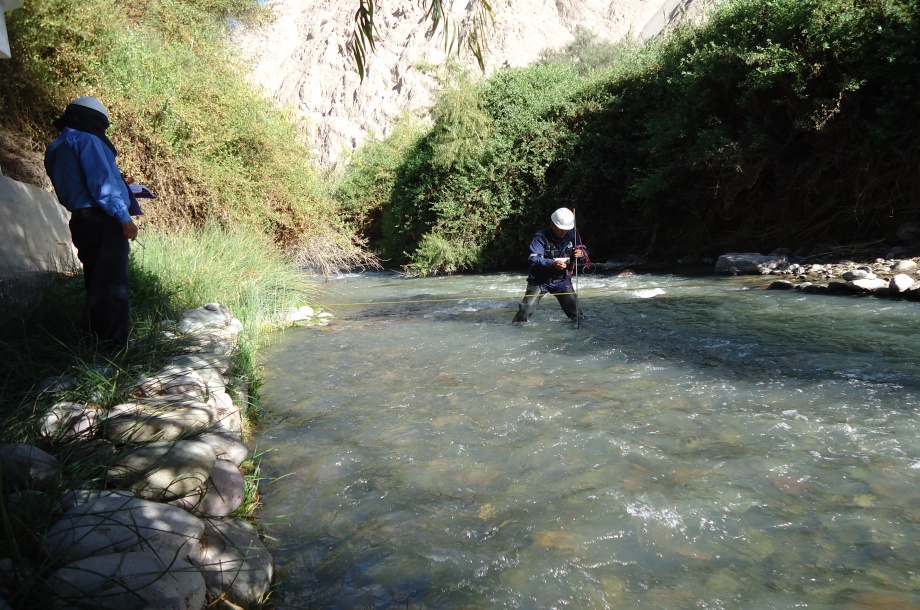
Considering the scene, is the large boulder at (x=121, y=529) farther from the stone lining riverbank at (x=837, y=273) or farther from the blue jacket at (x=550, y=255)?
the stone lining riverbank at (x=837, y=273)

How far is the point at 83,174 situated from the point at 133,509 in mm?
2672

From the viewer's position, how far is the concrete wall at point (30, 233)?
6.11 meters

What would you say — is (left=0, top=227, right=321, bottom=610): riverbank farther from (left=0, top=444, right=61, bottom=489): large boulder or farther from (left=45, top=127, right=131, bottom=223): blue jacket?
(left=45, top=127, right=131, bottom=223): blue jacket

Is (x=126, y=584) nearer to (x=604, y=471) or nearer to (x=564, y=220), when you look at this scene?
(x=604, y=471)

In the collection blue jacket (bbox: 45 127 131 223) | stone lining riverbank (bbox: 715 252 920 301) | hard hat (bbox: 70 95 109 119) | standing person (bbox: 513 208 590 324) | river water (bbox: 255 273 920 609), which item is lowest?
river water (bbox: 255 273 920 609)

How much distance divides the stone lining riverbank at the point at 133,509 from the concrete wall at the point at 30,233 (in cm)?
334

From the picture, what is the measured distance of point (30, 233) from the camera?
6.62 m

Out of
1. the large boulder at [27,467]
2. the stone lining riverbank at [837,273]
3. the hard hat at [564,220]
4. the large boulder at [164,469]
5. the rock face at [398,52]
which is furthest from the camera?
the rock face at [398,52]

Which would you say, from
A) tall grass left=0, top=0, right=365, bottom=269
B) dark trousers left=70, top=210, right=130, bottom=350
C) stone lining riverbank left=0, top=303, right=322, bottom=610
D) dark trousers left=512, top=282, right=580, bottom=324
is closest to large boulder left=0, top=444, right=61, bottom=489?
stone lining riverbank left=0, top=303, right=322, bottom=610

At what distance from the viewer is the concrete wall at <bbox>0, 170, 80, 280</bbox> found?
6.11 m

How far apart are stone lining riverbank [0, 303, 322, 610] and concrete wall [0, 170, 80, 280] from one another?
3.34m

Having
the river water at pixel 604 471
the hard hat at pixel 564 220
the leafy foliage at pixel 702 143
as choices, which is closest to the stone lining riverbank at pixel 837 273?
the leafy foliage at pixel 702 143

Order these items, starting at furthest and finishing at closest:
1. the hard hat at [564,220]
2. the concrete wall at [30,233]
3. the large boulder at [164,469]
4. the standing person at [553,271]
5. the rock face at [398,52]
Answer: the rock face at [398,52] → the standing person at [553,271] → the hard hat at [564,220] → the concrete wall at [30,233] → the large boulder at [164,469]

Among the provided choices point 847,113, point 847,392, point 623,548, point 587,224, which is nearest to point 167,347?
point 623,548
